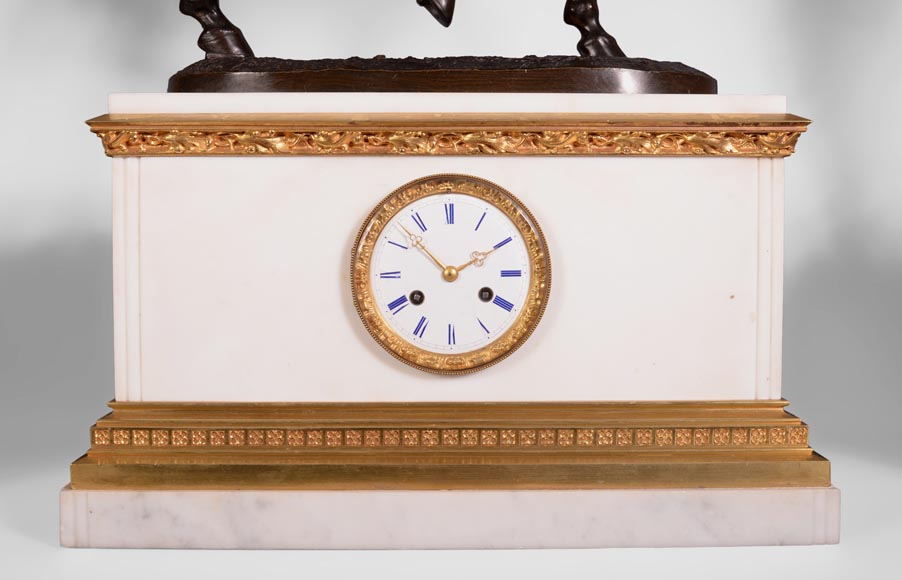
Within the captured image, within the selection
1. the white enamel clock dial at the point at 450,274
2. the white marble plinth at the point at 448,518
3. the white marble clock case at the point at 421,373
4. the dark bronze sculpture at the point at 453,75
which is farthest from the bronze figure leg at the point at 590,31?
the white marble plinth at the point at 448,518

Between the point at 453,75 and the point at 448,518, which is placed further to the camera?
the point at 453,75

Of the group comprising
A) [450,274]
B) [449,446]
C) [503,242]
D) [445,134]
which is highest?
[445,134]

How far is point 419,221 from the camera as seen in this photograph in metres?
5.00

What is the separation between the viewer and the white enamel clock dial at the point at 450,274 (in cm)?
499

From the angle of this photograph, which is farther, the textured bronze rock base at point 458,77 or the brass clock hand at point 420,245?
the textured bronze rock base at point 458,77

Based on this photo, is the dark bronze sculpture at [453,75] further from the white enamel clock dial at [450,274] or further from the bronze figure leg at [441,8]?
the white enamel clock dial at [450,274]

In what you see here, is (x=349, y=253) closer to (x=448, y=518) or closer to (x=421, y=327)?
(x=421, y=327)

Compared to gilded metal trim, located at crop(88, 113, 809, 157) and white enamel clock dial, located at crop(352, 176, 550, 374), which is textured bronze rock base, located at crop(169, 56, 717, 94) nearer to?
gilded metal trim, located at crop(88, 113, 809, 157)

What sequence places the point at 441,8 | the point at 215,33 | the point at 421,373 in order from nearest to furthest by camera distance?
the point at 421,373
the point at 441,8
the point at 215,33

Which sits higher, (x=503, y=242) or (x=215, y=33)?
(x=215, y=33)

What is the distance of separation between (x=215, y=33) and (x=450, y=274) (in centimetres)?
131

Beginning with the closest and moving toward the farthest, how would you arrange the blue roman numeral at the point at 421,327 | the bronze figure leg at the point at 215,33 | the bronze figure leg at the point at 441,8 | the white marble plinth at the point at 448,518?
the white marble plinth at the point at 448,518 < the blue roman numeral at the point at 421,327 < the bronze figure leg at the point at 441,8 < the bronze figure leg at the point at 215,33

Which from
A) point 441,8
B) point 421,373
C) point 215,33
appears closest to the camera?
point 421,373

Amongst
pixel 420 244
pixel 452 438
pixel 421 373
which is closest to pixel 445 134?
pixel 420 244
